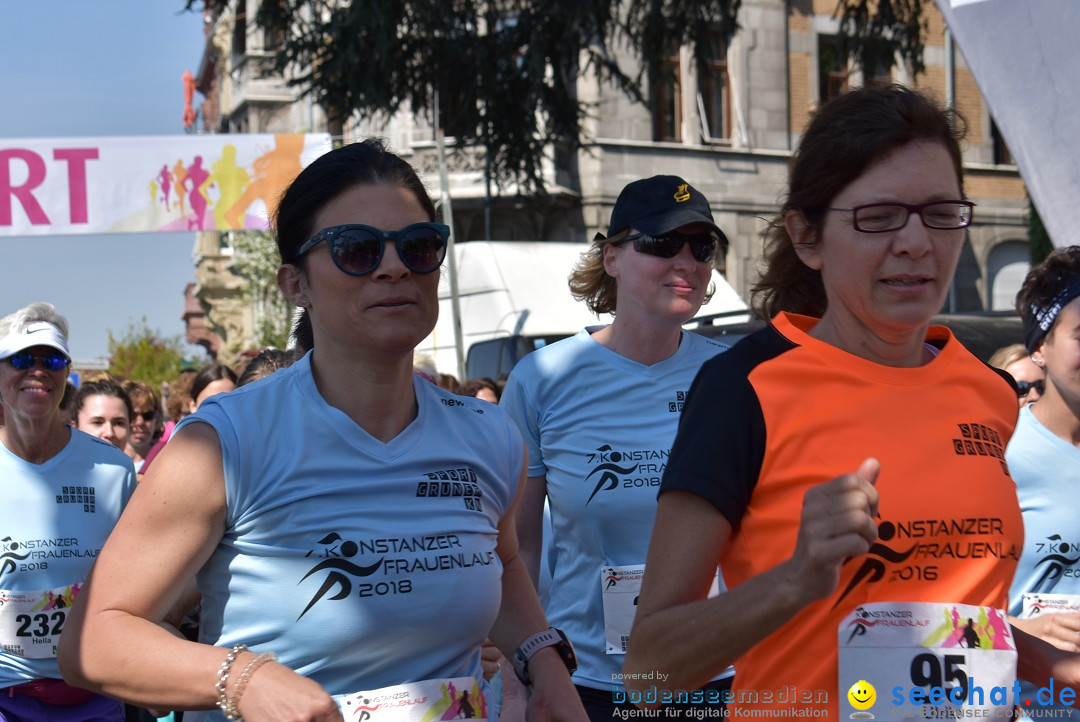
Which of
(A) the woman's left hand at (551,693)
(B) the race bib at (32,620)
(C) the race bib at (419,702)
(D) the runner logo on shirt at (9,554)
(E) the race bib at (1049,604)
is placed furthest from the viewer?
(D) the runner logo on shirt at (9,554)

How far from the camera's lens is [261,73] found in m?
12.3

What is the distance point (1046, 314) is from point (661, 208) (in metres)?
1.18

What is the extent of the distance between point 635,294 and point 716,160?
2303 centimetres

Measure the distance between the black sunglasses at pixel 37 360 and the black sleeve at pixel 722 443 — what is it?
135 inches

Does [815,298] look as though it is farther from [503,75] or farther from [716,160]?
[716,160]

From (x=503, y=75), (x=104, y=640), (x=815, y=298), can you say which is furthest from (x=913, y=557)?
(x=503, y=75)

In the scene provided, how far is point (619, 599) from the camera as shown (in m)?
3.65

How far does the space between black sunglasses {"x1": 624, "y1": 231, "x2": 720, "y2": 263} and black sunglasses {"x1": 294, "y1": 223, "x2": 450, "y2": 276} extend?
5.10 feet

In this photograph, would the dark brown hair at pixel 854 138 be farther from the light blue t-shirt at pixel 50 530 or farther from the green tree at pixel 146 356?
the green tree at pixel 146 356

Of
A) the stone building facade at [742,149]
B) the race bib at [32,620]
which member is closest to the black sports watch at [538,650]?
the race bib at [32,620]

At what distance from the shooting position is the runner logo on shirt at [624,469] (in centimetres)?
369

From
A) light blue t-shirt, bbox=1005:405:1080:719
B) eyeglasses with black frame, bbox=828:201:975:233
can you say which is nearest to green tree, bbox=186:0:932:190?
light blue t-shirt, bbox=1005:405:1080:719

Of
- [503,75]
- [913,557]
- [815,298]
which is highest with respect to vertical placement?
[503,75]

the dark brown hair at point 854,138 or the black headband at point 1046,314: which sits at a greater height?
the dark brown hair at point 854,138
